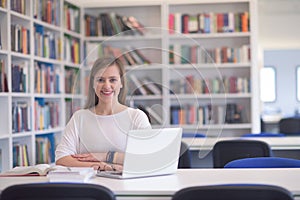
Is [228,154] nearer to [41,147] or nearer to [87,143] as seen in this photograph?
[87,143]

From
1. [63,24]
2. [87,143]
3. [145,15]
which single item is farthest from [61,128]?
[87,143]

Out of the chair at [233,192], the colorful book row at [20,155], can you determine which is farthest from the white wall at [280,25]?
the chair at [233,192]

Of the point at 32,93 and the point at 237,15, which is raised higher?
the point at 237,15

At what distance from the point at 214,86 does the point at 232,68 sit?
1.09ft

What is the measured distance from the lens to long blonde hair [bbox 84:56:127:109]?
288 centimetres

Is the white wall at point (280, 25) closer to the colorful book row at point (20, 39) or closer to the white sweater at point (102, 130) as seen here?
the colorful book row at point (20, 39)

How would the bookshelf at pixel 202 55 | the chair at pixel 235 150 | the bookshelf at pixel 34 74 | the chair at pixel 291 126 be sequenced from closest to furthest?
the chair at pixel 235 150 < the bookshelf at pixel 34 74 < the bookshelf at pixel 202 55 < the chair at pixel 291 126

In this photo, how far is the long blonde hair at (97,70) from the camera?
2885mm

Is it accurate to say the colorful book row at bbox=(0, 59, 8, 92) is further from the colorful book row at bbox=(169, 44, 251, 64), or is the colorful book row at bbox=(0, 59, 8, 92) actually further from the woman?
the colorful book row at bbox=(169, 44, 251, 64)

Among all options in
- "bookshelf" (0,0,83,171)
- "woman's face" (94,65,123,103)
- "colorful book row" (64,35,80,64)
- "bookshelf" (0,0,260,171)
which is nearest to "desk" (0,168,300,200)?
"woman's face" (94,65,123,103)

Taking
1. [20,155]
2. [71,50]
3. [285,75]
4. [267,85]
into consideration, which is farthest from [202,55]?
[267,85]

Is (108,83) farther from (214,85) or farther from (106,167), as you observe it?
(214,85)

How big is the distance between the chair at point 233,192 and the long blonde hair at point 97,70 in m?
1.07

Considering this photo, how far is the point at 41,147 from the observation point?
5777 millimetres
